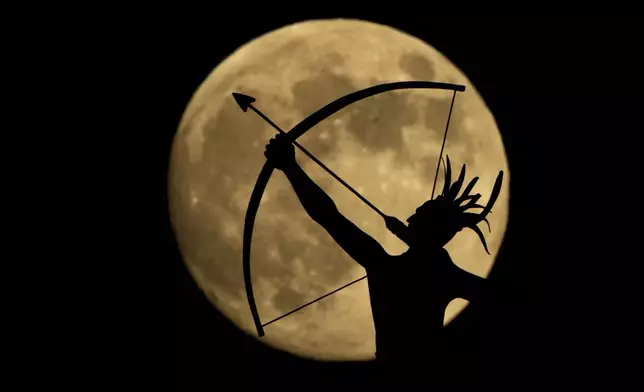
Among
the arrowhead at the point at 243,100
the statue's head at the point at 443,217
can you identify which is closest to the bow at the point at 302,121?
the arrowhead at the point at 243,100

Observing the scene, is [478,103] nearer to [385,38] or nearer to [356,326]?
[385,38]

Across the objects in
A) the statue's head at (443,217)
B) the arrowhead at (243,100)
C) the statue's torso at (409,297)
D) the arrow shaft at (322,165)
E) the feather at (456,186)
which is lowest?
the statue's torso at (409,297)

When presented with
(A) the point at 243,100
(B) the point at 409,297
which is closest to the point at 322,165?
(A) the point at 243,100

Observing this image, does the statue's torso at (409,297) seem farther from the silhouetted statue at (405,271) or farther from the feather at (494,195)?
the feather at (494,195)

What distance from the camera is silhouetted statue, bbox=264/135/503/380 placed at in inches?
92.3

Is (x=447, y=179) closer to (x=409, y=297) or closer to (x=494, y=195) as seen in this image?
(x=494, y=195)

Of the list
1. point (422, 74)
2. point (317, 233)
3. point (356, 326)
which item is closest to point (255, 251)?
point (317, 233)

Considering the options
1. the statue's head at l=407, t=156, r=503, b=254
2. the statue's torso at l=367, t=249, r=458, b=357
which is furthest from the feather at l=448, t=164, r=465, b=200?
the statue's torso at l=367, t=249, r=458, b=357

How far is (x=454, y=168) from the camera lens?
2549 millimetres

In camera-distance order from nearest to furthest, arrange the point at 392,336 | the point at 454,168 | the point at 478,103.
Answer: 1. the point at 392,336
2. the point at 454,168
3. the point at 478,103

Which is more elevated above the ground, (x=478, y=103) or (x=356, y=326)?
(x=478, y=103)

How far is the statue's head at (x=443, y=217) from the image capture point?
7.72 ft

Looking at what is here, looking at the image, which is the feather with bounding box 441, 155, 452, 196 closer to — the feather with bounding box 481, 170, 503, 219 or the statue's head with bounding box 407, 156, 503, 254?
the statue's head with bounding box 407, 156, 503, 254

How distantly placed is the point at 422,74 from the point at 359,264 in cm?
59
